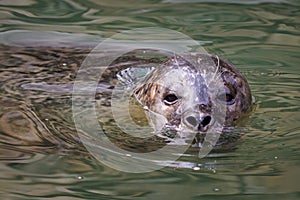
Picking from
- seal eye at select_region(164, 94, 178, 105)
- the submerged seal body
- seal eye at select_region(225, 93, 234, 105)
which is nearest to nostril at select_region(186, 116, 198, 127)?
the submerged seal body

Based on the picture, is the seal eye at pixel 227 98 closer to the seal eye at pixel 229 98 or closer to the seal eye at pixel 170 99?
the seal eye at pixel 229 98

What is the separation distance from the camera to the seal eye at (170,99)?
185 inches

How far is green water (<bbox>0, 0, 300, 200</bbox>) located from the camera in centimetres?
373

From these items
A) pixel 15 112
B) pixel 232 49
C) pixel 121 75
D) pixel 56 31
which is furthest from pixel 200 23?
pixel 15 112

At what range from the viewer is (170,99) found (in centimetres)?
473

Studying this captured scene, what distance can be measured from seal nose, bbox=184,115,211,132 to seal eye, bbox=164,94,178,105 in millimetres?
243

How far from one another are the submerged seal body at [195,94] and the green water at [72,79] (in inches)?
6.8

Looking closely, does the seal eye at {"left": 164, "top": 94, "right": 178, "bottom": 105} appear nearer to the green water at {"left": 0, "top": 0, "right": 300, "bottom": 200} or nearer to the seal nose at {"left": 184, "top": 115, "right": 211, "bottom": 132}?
the seal nose at {"left": 184, "top": 115, "right": 211, "bottom": 132}

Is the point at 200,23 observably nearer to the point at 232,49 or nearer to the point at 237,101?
the point at 232,49

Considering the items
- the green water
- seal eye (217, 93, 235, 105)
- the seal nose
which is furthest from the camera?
seal eye (217, 93, 235, 105)

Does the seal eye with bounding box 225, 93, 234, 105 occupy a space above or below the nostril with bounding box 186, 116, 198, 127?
above

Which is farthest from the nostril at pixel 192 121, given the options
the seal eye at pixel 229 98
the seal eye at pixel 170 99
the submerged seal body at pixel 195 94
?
the seal eye at pixel 229 98

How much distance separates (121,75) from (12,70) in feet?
2.71

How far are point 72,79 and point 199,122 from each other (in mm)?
1435
